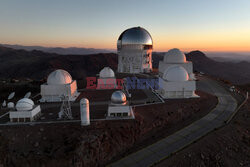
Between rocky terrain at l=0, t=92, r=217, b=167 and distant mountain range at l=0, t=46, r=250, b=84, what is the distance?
2740 inches

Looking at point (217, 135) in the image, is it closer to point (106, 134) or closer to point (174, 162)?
point (174, 162)

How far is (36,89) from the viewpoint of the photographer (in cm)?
3709

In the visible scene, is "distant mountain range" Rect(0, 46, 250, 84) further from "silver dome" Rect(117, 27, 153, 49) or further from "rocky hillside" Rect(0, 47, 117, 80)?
"silver dome" Rect(117, 27, 153, 49)

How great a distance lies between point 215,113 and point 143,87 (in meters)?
16.0

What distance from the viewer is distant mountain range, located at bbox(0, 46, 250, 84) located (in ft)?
314

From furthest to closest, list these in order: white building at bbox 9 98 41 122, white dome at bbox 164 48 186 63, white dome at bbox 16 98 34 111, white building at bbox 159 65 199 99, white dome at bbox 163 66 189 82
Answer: white dome at bbox 164 48 186 63, white dome at bbox 163 66 189 82, white building at bbox 159 65 199 99, white dome at bbox 16 98 34 111, white building at bbox 9 98 41 122

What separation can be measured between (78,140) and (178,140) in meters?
11.6

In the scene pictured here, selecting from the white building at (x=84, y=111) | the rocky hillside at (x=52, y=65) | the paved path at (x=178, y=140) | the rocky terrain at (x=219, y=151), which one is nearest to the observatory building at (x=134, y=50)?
the paved path at (x=178, y=140)

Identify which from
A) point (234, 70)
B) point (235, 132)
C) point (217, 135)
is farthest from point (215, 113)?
point (234, 70)

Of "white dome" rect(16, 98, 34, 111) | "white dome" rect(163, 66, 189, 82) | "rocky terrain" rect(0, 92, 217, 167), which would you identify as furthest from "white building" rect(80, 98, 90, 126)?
"white dome" rect(163, 66, 189, 82)

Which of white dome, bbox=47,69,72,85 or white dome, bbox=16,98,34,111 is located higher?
white dome, bbox=47,69,72,85

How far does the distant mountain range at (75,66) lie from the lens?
95812mm

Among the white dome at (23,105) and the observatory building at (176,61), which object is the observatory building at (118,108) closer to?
the white dome at (23,105)

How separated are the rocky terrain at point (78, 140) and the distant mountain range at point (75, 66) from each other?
6959 centimetres
